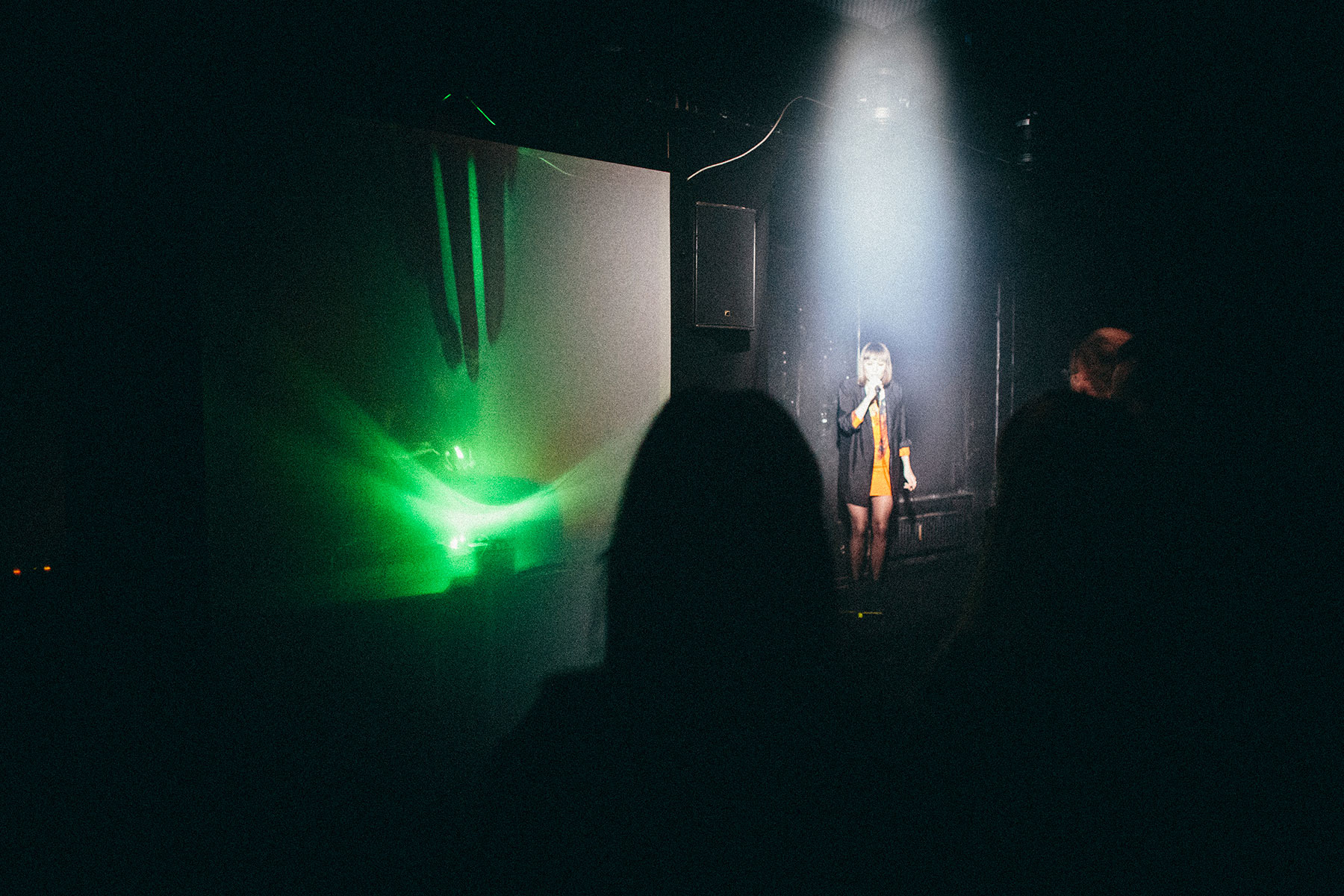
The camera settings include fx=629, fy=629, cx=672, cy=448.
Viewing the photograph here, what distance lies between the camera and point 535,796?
0.80 meters

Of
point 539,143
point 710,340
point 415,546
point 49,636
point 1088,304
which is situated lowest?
point 49,636

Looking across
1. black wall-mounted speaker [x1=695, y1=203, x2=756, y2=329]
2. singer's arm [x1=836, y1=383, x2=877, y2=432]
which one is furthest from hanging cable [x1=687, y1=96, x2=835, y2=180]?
singer's arm [x1=836, y1=383, x2=877, y2=432]

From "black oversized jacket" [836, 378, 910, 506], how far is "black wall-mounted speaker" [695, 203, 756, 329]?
901 millimetres

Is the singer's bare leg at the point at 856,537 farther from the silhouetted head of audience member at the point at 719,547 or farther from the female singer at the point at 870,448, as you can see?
the silhouetted head of audience member at the point at 719,547

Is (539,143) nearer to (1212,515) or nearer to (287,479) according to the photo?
(287,479)

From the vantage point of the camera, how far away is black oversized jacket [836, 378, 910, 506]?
142 inches

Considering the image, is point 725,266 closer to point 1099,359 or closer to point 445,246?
point 445,246

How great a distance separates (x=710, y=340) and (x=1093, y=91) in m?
2.83

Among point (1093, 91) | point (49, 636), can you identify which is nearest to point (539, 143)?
point (49, 636)

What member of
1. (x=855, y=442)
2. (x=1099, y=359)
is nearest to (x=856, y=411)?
(x=855, y=442)

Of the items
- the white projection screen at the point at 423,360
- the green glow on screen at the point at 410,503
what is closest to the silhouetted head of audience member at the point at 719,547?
the green glow on screen at the point at 410,503

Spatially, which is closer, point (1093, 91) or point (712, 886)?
point (712, 886)

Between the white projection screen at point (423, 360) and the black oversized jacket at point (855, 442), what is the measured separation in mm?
1272

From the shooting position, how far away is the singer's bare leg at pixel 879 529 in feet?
12.2
